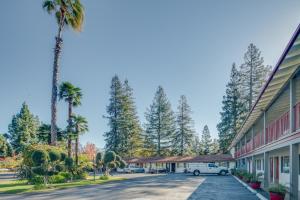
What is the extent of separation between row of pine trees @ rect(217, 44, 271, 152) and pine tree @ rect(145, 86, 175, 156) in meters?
10.9

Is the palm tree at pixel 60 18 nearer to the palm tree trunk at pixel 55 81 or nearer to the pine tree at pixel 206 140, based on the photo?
the palm tree trunk at pixel 55 81

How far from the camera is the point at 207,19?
21312 millimetres

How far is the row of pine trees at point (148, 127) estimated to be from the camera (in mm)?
63281

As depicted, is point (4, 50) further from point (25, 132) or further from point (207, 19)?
point (25, 132)

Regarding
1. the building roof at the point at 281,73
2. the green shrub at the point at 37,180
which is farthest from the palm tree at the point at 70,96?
the building roof at the point at 281,73

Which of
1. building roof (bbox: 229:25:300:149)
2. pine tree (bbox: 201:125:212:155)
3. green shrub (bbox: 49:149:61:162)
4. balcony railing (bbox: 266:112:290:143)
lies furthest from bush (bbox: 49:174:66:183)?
pine tree (bbox: 201:125:212:155)

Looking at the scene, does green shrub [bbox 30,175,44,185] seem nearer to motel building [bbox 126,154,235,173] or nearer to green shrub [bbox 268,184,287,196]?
green shrub [bbox 268,184,287,196]

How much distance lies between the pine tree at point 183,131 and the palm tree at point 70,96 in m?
35.2

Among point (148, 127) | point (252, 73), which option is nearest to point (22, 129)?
point (148, 127)

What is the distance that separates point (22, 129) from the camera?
220 ft

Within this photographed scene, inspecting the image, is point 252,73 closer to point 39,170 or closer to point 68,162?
point 68,162

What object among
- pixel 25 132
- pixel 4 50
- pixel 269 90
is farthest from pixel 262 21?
pixel 25 132

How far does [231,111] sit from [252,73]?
318 inches

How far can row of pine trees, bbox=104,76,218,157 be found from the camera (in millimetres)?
63281
